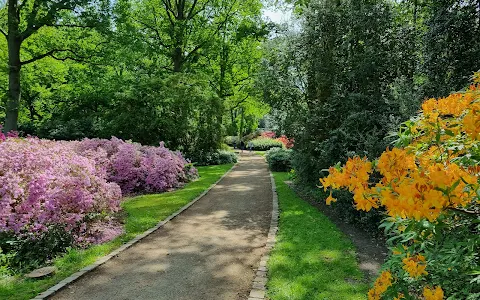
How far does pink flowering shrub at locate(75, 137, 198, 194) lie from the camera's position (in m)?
11.2

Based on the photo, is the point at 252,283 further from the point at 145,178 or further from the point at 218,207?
the point at 145,178

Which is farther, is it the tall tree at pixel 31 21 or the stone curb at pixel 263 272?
the tall tree at pixel 31 21

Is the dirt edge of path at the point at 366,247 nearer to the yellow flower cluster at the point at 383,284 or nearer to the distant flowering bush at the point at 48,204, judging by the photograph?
the yellow flower cluster at the point at 383,284

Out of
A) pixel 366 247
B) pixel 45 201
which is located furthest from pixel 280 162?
pixel 45 201

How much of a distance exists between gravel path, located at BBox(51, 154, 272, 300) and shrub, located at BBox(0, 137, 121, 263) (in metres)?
1.12

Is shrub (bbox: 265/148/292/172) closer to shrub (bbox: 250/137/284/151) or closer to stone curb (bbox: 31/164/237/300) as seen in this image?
stone curb (bbox: 31/164/237/300)

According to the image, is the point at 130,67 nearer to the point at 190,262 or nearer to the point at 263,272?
the point at 190,262

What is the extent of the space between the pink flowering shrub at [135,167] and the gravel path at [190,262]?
3263mm

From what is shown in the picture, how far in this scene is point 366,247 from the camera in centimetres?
600

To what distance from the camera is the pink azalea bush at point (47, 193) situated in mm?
5523

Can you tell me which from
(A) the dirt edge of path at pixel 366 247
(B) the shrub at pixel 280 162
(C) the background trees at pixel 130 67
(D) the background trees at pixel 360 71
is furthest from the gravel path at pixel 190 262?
(B) the shrub at pixel 280 162

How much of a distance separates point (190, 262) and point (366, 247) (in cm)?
322

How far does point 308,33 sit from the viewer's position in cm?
1005

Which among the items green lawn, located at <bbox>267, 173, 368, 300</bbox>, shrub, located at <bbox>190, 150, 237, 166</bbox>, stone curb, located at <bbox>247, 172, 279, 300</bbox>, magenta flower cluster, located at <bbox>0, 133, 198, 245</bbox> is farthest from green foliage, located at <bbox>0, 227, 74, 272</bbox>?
shrub, located at <bbox>190, 150, 237, 166</bbox>
